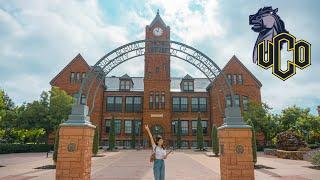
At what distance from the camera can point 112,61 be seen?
12047 millimetres

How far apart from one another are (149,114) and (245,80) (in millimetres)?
15373

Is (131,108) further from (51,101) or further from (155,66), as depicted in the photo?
(51,101)

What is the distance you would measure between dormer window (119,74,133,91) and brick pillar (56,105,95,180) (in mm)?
36708

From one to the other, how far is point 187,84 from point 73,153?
1505 inches

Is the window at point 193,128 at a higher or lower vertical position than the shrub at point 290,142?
higher

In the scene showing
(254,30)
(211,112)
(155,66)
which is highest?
(155,66)

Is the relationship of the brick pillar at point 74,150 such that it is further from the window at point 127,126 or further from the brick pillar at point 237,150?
the window at point 127,126

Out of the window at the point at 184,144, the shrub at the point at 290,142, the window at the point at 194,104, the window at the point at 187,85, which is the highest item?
the window at the point at 187,85

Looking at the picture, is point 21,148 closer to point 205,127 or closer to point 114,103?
point 114,103

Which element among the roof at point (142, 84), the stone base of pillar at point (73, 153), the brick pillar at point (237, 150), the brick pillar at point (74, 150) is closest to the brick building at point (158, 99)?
the roof at point (142, 84)

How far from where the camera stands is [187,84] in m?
46.9

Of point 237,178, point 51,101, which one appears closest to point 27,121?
point 51,101

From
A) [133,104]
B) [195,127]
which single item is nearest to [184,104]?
[195,127]

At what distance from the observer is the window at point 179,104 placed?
45.5m
